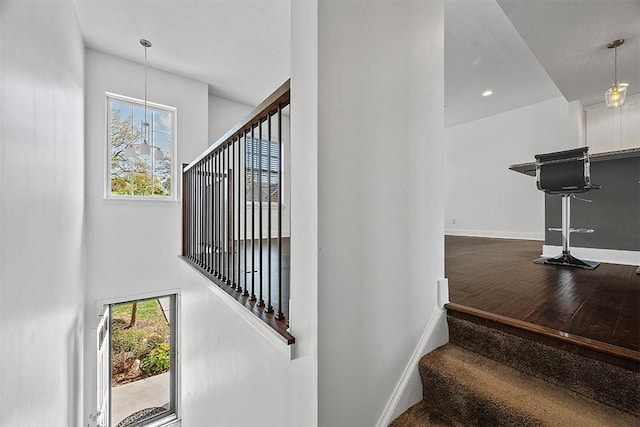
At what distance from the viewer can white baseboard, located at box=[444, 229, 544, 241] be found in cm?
520

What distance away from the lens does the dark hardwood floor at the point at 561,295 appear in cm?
120

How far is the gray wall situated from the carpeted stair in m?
2.69

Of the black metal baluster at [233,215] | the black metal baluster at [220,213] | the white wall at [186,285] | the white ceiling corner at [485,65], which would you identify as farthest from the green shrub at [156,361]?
the white ceiling corner at [485,65]

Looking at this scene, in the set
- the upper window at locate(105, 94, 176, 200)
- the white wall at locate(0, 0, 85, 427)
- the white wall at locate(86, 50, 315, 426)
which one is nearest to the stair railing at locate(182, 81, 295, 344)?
the white wall at locate(86, 50, 315, 426)

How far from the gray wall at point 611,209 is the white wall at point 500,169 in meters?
2.34

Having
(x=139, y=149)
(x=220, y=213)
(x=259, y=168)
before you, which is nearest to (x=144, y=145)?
(x=139, y=149)

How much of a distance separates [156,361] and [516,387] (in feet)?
20.3

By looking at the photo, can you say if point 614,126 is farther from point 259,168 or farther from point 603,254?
point 259,168

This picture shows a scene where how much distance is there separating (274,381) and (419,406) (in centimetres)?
66

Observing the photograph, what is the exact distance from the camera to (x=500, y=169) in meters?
5.69

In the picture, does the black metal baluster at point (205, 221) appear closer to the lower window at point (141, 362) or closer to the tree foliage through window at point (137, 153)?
the tree foliage through window at point (137, 153)

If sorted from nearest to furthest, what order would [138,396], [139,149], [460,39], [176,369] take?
[460,39] < [139,149] < [176,369] < [138,396]

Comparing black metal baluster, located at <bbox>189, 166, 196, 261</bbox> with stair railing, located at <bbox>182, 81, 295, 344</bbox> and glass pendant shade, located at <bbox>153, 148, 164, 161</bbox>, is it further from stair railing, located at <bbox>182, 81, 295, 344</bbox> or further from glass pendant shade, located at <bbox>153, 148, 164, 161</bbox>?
glass pendant shade, located at <bbox>153, 148, 164, 161</bbox>

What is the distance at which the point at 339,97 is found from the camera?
1006mm
